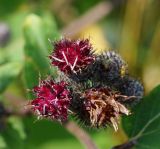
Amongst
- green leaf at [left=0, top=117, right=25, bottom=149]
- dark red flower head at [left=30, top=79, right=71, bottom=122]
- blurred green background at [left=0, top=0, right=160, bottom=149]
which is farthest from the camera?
blurred green background at [left=0, top=0, right=160, bottom=149]

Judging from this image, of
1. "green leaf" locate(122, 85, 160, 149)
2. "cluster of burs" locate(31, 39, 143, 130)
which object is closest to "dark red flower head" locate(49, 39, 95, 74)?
"cluster of burs" locate(31, 39, 143, 130)

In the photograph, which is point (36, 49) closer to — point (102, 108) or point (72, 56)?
point (72, 56)

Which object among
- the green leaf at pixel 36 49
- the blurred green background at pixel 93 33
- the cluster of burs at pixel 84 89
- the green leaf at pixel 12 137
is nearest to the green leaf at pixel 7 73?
the green leaf at pixel 36 49

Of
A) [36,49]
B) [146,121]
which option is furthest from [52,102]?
[36,49]

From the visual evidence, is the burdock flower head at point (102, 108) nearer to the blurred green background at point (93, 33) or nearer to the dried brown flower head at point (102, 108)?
the dried brown flower head at point (102, 108)

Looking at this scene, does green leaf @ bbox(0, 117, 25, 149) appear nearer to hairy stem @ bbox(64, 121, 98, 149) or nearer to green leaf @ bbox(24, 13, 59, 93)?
hairy stem @ bbox(64, 121, 98, 149)

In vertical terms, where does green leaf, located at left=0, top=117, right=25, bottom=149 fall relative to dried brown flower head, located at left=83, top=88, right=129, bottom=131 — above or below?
above
